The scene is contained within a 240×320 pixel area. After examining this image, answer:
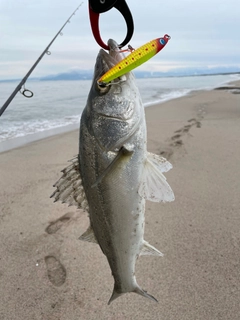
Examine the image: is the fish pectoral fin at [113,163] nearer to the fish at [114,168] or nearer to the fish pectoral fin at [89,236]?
the fish at [114,168]

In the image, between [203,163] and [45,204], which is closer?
[45,204]

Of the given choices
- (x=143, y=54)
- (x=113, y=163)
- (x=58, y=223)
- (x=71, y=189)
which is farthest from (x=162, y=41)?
(x=58, y=223)

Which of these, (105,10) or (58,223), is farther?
(58,223)

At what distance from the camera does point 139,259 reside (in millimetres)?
3609

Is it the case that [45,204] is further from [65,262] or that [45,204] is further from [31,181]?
[65,262]

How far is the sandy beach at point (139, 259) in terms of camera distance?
9.88 ft

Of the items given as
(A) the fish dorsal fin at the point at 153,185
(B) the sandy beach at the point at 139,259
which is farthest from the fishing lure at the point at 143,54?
(B) the sandy beach at the point at 139,259

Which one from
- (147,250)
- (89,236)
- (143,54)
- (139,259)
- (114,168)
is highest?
(143,54)

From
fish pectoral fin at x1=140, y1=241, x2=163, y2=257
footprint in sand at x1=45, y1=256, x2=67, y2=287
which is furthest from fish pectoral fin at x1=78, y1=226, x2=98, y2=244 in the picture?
footprint in sand at x1=45, y1=256, x2=67, y2=287

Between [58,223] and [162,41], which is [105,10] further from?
[58,223]

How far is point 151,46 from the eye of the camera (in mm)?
1559

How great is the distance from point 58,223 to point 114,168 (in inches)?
108

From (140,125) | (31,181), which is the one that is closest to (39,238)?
(31,181)

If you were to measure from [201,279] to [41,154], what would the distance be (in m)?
5.38
